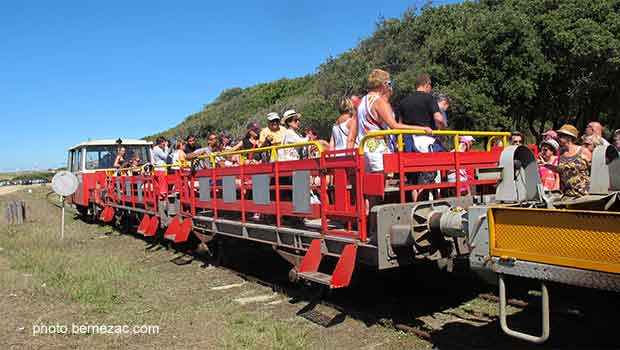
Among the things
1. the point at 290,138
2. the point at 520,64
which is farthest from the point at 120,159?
the point at 520,64

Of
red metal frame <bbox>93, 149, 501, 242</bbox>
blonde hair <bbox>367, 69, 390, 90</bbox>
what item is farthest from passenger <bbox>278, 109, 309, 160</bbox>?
blonde hair <bbox>367, 69, 390, 90</bbox>

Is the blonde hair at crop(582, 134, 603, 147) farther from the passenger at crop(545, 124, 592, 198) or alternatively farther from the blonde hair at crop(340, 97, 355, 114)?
the blonde hair at crop(340, 97, 355, 114)

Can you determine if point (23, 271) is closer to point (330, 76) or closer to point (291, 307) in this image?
point (291, 307)

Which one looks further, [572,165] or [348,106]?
[348,106]

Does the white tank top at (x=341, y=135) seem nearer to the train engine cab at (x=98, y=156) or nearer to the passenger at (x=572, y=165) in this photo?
the passenger at (x=572, y=165)

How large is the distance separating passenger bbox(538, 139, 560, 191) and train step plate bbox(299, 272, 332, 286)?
2.85 metres

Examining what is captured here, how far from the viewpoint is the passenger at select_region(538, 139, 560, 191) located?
21.0 ft

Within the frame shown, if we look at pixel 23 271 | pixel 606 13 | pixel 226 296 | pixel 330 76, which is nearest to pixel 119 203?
pixel 23 271

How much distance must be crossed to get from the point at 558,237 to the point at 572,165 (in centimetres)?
266

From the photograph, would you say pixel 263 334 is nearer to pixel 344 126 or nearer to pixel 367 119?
pixel 367 119

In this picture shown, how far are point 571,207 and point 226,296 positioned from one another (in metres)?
4.27

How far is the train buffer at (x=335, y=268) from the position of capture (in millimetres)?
4863

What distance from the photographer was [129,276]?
785cm

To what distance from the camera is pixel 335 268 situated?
200 inches
